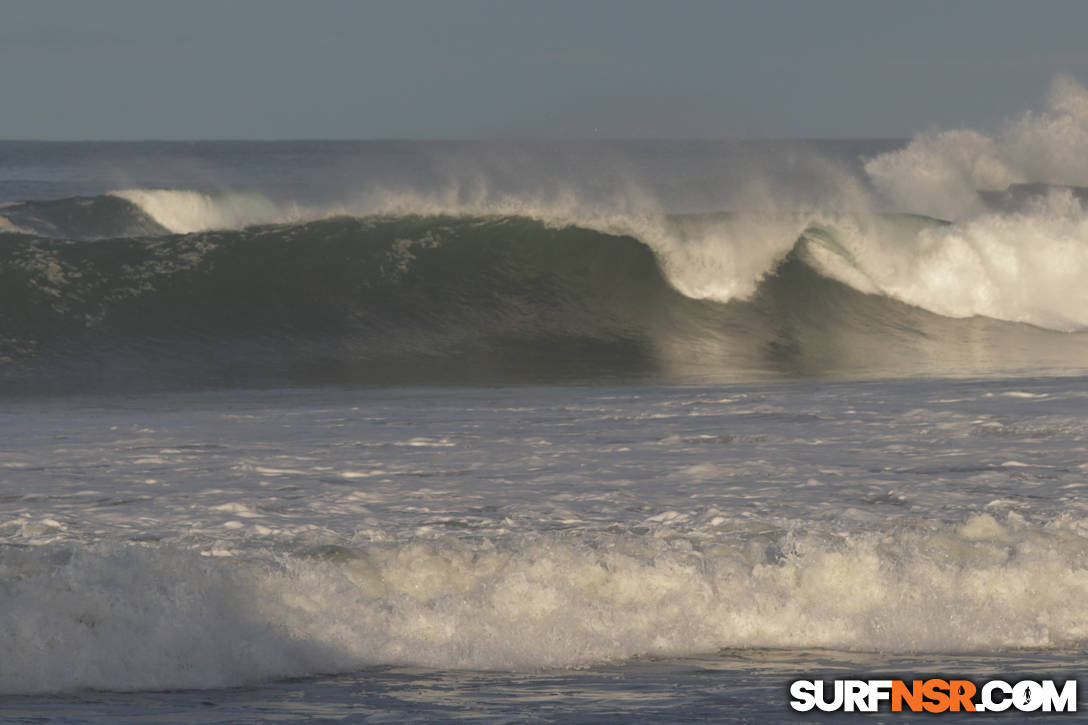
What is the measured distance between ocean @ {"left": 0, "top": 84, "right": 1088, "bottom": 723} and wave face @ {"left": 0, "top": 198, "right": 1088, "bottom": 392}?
51 mm

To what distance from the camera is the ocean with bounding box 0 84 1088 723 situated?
15.1ft

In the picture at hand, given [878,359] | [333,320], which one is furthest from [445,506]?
[333,320]

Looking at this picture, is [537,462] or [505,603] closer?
[505,603]

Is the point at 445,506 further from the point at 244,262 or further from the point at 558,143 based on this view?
the point at 558,143

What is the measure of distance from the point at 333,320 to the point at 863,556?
9.92 m

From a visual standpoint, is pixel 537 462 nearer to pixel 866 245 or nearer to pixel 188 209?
pixel 866 245

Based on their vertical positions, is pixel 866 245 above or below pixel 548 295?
above

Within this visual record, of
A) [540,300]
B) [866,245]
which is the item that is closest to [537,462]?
[540,300]

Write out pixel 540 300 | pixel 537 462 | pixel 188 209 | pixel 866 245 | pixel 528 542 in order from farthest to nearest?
1. pixel 188 209
2. pixel 866 245
3. pixel 540 300
4. pixel 537 462
5. pixel 528 542

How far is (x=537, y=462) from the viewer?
7.39 metres

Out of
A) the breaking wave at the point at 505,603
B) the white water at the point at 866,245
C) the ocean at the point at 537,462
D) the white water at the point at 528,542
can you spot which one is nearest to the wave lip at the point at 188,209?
the white water at the point at 866,245

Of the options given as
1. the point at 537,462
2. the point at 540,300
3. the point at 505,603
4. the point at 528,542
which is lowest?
the point at 505,603

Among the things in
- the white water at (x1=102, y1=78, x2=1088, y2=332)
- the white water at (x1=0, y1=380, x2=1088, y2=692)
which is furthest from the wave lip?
the white water at (x1=0, y1=380, x2=1088, y2=692)

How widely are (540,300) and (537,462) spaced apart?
26.0ft
